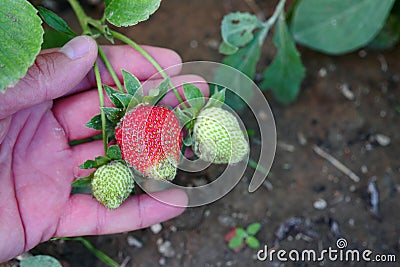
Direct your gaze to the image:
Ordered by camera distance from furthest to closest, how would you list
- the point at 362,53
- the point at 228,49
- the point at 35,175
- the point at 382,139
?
the point at 362,53, the point at 382,139, the point at 228,49, the point at 35,175

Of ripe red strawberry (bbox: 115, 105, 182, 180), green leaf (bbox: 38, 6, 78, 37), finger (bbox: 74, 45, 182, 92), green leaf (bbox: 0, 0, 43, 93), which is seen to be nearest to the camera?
green leaf (bbox: 0, 0, 43, 93)

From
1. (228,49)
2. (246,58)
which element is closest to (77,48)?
(228,49)

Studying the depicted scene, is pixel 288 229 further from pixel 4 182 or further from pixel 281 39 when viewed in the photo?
pixel 4 182

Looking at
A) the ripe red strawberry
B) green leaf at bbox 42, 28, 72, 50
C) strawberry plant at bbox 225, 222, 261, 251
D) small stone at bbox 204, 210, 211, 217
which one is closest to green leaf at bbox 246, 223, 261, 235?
strawberry plant at bbox 225, 222, 261, 251

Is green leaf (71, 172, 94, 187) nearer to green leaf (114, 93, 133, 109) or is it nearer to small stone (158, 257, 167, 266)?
green leaf (114, 93, 133, 109)

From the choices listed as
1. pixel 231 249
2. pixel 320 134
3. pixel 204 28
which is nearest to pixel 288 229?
pixel 231 249

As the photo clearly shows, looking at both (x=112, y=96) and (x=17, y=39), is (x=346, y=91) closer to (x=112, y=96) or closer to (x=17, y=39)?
(x=112, y=96)
